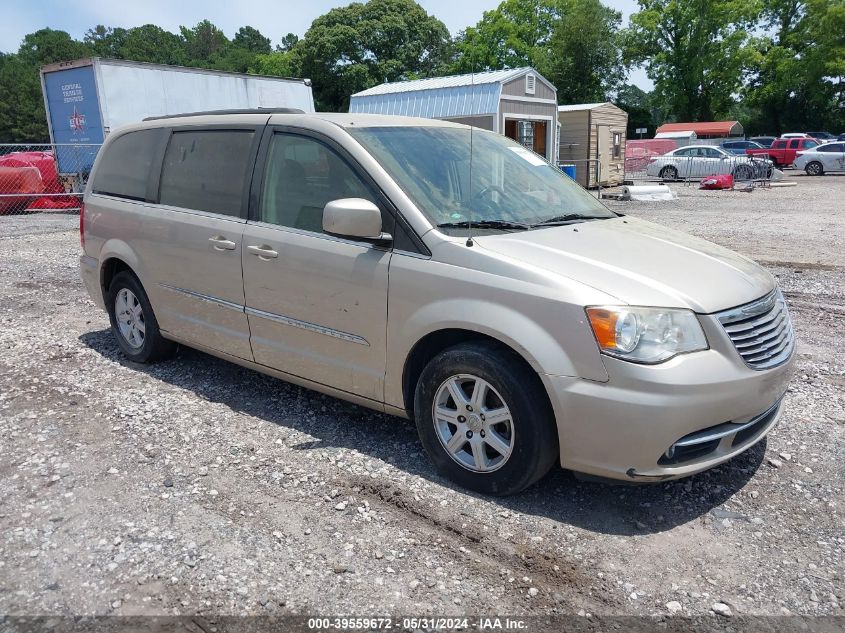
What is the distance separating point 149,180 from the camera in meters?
5.22

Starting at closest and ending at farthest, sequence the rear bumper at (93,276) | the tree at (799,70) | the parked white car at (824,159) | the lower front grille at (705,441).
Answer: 1. the lower front grille at (705,441)
2. the rear bumper at (93,276)
3. the parked white car at (824,159)
4. the tree at (799,70)

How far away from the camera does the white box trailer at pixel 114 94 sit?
52.4 feet

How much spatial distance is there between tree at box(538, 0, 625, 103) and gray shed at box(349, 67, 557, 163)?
108ft

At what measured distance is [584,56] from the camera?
177 feet

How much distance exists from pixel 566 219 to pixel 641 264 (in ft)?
2.61

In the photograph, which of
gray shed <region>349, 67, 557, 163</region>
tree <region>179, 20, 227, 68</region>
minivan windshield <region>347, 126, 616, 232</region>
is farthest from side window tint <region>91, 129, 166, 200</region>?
tree <region>179, 20, 227, 68</region>

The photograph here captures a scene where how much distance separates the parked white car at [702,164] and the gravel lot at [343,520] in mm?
25675

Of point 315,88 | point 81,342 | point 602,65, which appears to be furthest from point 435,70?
point 81,342

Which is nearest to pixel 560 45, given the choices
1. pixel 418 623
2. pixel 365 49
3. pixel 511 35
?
pixel 511 35

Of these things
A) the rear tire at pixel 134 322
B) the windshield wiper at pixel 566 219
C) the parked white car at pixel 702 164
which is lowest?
the parked white car at pixel 702 164

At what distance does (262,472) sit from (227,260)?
143 cm

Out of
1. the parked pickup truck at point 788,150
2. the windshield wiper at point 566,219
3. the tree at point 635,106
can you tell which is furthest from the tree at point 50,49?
the windshield wiper at point 566,219

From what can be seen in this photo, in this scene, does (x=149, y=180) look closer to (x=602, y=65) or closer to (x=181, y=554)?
(x=181, y=554)

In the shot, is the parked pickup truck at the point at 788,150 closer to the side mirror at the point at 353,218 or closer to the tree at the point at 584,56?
the tree at the point at 584,56
